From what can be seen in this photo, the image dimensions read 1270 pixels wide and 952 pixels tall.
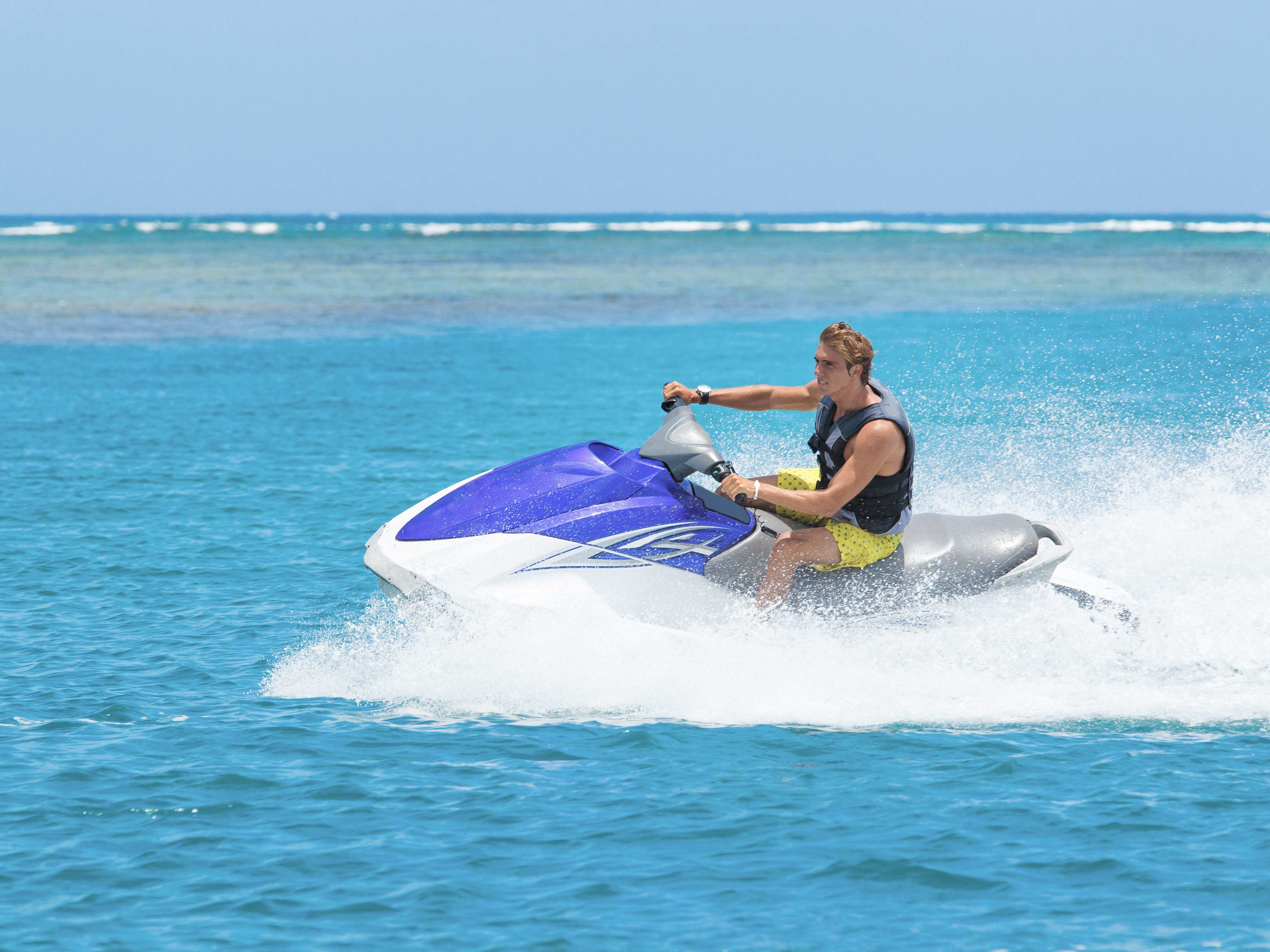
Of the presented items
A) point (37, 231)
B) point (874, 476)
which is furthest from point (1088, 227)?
point (874, 476)

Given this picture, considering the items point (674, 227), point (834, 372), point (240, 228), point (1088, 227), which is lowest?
point (834, 372)

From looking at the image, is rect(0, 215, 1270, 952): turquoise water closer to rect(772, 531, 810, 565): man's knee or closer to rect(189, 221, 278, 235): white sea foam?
rect(772, 531, 810, 565): man's knee

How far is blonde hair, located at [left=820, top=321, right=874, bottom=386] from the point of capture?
513 centimetres

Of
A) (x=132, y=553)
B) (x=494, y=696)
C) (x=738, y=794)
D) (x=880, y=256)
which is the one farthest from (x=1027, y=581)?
(x=880, y=256)

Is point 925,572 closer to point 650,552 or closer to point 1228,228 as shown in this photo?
point 650,552

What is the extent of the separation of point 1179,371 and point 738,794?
13826 mm

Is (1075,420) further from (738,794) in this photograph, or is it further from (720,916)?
(720,916)

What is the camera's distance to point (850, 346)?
513cm

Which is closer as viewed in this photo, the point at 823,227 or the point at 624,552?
the point at 624,552

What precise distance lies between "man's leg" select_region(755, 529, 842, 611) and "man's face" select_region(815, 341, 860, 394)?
0.56 meters

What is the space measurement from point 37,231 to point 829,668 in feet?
336

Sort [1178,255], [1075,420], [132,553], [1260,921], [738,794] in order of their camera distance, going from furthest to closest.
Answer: [1178,255] → [1075,420] → [132,553] → [738,794] → [1260,921]

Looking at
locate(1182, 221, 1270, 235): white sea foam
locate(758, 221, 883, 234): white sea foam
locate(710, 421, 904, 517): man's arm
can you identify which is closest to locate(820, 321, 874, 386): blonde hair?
locate(710, 421, 904, 517): man's arm

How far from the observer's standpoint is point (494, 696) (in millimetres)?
5586
